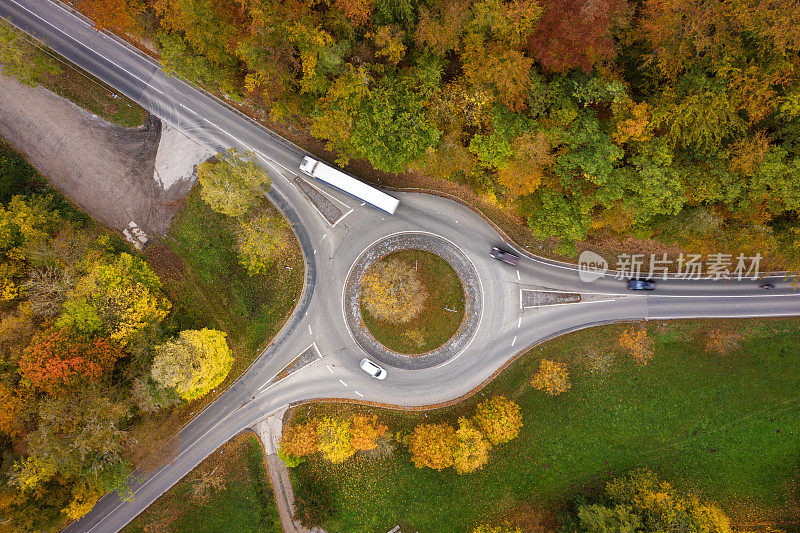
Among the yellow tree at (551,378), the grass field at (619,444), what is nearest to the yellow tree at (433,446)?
the grass field at (619,444)

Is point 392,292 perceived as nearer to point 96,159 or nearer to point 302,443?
point 302,443

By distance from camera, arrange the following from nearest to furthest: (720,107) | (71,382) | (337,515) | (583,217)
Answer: (720,107), (71,382), (583,217), (337,515)

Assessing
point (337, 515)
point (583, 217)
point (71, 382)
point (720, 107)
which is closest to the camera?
point (720, 107)

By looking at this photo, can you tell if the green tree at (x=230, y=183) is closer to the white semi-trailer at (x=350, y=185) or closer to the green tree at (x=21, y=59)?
the white semi-trailer at (x=350, y=185)

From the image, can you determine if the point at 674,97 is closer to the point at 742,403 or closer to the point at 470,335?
the point at 470,335

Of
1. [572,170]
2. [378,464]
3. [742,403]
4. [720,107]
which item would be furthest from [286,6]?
[742,403]

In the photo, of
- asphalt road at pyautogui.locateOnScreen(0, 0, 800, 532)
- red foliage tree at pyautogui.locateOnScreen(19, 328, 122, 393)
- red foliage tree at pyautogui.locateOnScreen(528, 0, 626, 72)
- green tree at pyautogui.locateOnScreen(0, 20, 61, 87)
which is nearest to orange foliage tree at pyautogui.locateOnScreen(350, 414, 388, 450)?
asphalt road at pyautogui.locateOnScreen(0, 0, 800, 532)

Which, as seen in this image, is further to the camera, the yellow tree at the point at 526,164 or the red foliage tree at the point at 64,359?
the red foliage tree at the point at 64,359
